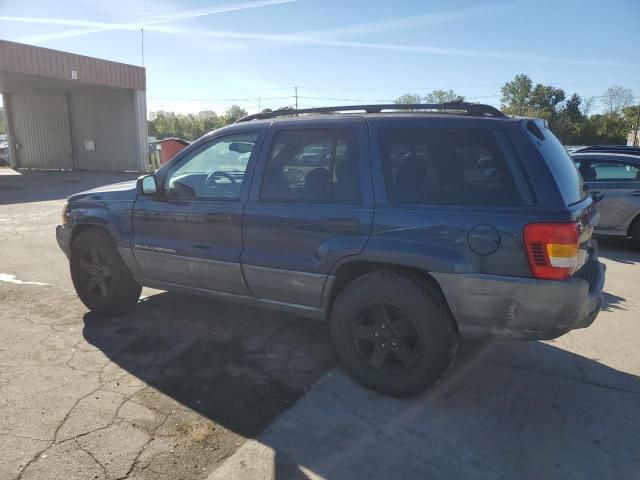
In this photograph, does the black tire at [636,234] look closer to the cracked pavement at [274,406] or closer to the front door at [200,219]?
the cracked pavement at [274,406]

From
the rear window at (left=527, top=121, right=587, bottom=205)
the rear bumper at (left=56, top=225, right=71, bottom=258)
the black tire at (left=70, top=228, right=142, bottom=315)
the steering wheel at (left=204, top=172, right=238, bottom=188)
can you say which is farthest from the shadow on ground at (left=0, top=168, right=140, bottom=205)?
the rear window at (left=527, top=121, right=587, bottom=205)

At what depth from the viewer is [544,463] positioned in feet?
8.50

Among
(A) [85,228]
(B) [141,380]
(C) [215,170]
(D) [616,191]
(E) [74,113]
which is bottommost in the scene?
(B) [141,380]

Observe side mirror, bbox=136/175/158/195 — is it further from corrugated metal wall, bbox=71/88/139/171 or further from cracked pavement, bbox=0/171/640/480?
corrugated metal wall, bbox=71/88/139/171

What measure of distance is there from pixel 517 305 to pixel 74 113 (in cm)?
2588

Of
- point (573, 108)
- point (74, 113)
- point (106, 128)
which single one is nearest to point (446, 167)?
point (106, 128)

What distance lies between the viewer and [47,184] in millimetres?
18219

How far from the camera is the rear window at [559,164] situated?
291 centimetres

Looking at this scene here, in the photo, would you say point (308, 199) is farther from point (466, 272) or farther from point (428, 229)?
point (466, 272)

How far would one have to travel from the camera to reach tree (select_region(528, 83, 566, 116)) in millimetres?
64062

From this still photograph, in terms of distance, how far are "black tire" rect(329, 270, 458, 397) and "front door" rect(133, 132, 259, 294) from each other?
952 millimetres

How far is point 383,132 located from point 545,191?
1.10m

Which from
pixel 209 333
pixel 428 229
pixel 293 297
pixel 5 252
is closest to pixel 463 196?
pixel 428 229

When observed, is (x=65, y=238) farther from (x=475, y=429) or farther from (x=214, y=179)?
(x=475, y=429)
